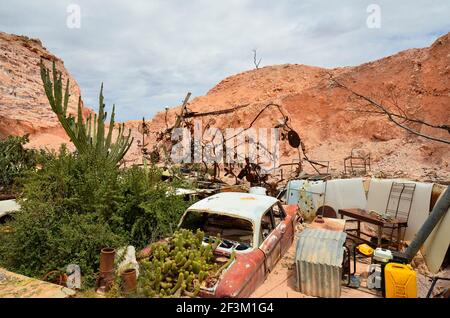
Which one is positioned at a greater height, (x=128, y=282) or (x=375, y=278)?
(x=128, y=282)

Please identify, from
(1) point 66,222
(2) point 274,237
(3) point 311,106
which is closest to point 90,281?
(1) point 66,222

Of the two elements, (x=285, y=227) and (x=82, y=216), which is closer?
(x=82, y=216)

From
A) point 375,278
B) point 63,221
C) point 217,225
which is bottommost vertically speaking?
point 375,278

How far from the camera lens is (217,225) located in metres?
5.66

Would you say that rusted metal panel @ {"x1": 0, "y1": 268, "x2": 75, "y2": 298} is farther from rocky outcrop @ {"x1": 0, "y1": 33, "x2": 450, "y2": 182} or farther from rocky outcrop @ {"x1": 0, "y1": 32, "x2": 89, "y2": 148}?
rocky outcrop @ {"x1": 0, "y1": 32, "x2": 89, "y2": 148}

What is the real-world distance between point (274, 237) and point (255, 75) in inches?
1641

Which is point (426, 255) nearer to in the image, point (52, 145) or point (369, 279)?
point (369, 279)

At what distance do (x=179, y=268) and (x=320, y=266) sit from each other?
77.1 inches

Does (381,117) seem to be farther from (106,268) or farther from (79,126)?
(106,268)

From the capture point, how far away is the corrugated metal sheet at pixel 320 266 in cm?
443

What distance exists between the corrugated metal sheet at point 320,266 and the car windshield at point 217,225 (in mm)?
1058

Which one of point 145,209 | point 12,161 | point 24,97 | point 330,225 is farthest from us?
point 24,97

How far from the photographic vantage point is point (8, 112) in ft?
70.7

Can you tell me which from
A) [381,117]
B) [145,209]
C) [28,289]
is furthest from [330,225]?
[381,117]
